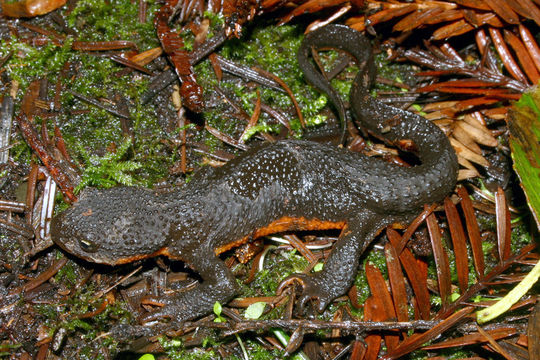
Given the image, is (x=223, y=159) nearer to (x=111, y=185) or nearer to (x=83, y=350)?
(x=111, y=185)

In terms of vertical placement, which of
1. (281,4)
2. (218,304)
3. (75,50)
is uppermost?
(281,4)

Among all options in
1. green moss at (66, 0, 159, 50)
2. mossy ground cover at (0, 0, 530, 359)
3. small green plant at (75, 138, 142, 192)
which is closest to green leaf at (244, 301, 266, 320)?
mossy ground cover at (0, 0, 530, 359)

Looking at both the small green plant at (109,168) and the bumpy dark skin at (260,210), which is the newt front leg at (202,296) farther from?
the small green plant at (109,168)

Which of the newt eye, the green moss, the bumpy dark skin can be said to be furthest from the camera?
the green moss

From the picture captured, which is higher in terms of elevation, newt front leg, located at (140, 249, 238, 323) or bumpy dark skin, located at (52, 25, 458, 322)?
bumpy dark skin, located at (52, 25, 458, 322)

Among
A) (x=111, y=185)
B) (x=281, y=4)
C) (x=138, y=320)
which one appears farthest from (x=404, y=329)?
(x=281, y=4)

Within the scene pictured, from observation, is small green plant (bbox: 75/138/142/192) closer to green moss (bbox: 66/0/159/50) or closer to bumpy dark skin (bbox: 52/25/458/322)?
bumpy dark skin (bbox: 52/25/458/322)

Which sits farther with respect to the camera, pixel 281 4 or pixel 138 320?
pixel 281 4

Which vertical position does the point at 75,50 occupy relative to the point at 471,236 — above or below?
above
